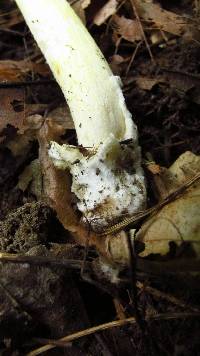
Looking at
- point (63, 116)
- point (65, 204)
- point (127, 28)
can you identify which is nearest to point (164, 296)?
point (65, 204)

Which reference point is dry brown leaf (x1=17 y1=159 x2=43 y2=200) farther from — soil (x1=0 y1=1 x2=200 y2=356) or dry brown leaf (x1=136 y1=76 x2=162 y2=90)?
dry brown leaf (x1=136 y1=76 x2=162 y2=90)

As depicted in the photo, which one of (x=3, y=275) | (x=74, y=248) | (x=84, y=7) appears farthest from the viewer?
(x=84, y=7)

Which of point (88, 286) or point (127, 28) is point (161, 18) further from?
point (88, 286)

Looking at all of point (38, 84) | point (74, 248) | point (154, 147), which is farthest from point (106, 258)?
point (38, 84)

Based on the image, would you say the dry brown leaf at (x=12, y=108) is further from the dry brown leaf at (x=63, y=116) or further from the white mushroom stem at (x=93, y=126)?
the white mushroom stem at (x=93, y=126)

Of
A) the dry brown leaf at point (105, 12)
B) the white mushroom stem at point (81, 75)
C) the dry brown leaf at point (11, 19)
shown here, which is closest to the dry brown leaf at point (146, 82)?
the white mushroom stem at point (81, 75)

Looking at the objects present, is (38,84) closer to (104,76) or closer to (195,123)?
(104,76)

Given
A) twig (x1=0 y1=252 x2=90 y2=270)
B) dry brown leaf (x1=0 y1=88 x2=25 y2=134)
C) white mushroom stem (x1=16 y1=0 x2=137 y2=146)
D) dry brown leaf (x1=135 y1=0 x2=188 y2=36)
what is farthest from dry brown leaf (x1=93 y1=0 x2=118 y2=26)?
twig (x1=0 y1=252 x2=90 y2=270)
